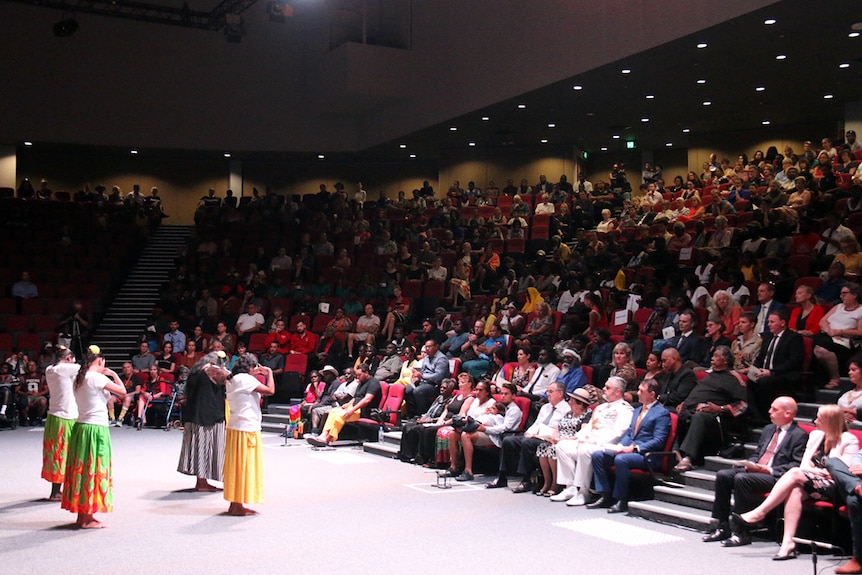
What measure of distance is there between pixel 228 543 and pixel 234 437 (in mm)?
996

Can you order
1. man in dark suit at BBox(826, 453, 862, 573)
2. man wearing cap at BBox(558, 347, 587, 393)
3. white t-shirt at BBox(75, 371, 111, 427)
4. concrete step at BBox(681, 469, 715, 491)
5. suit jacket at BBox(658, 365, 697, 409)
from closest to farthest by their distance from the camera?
man in dark suit at BBox(826, 453, 862, 573), white t-shirt at BBox(75, 371, 111, 427), concrete step at BBox(681, 469, 715, 491), suit jacket at BBox(658, 365, 697, 409), man wearing cap at BBox(558, 347, 587, 393)

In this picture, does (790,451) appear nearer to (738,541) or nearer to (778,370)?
(738,541)

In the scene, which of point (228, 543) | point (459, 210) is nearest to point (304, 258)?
point (459, 210)

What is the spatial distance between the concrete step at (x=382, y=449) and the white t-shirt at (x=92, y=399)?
4410mm

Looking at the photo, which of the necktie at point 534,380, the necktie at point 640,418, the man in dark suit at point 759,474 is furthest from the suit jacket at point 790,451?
the necktie at point 534,380

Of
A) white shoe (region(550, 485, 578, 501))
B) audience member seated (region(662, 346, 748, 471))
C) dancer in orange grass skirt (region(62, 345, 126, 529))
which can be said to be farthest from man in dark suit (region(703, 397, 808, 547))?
dancer in orange grass skirt (region(62, 345, 126, 529))

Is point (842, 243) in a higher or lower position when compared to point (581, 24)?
lower

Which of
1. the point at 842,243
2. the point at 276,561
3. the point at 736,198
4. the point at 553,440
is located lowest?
the point at 276,561

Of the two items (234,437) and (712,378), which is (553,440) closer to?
(712,378)

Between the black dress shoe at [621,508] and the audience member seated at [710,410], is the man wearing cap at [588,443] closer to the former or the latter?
the black dress shoe at [621,508]

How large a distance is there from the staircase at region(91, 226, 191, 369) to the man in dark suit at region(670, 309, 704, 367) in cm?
1020

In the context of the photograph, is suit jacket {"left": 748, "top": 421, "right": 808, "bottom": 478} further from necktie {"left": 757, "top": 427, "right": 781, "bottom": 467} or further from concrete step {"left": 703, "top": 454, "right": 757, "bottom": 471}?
concrete step {"left": 703, "top": 454, "right": 757, "bottom": 471}

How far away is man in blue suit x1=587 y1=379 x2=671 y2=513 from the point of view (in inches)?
279

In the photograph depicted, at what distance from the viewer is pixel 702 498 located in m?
6.70
